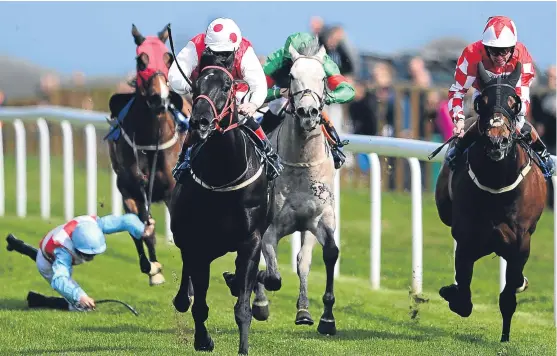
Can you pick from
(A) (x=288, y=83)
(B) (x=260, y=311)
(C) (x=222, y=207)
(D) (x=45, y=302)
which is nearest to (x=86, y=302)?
(D) (x=45, y=302)

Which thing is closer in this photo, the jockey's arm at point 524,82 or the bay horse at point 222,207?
the bay horse at point 222,207

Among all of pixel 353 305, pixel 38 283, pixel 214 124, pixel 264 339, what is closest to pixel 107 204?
pixel 38 283

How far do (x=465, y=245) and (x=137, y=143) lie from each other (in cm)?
308

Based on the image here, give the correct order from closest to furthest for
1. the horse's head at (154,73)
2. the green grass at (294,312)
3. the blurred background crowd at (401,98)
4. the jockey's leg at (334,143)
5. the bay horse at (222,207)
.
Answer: the bay horse at (222,207) → the green grass at (294,312) → the jockey's leg at (334,143) → the horse's head at (154,73) → the blurred background crowd at (401,98)

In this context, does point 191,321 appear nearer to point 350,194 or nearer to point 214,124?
point 214,124

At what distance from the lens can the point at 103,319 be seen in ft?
29.9

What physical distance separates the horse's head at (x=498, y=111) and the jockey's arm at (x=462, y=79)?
30 cm

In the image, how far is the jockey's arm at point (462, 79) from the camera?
8258 millimetres

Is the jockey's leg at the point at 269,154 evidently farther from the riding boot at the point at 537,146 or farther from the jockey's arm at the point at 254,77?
the riding boot at the point at 537,146

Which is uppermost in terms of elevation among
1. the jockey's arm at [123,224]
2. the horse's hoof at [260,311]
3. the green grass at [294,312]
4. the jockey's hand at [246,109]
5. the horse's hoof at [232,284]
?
the jockey's hand at [246,109]

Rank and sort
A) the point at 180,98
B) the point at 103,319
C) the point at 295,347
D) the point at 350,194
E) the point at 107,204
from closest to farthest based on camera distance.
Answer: the point at 295,347, the point at 103,319, the point at 180,98, the point at 107,204, the point at 350,194

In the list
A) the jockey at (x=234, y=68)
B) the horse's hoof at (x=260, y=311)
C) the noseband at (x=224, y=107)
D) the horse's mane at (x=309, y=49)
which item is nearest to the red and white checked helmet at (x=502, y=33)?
the horse's mane at (x=309, y=49)

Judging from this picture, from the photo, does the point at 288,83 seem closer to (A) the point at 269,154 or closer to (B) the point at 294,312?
(A) the point at 269,154

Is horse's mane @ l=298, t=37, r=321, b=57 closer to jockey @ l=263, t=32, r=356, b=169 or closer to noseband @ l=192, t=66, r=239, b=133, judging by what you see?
jockey @ l=263, t=32, r=356, b=169
